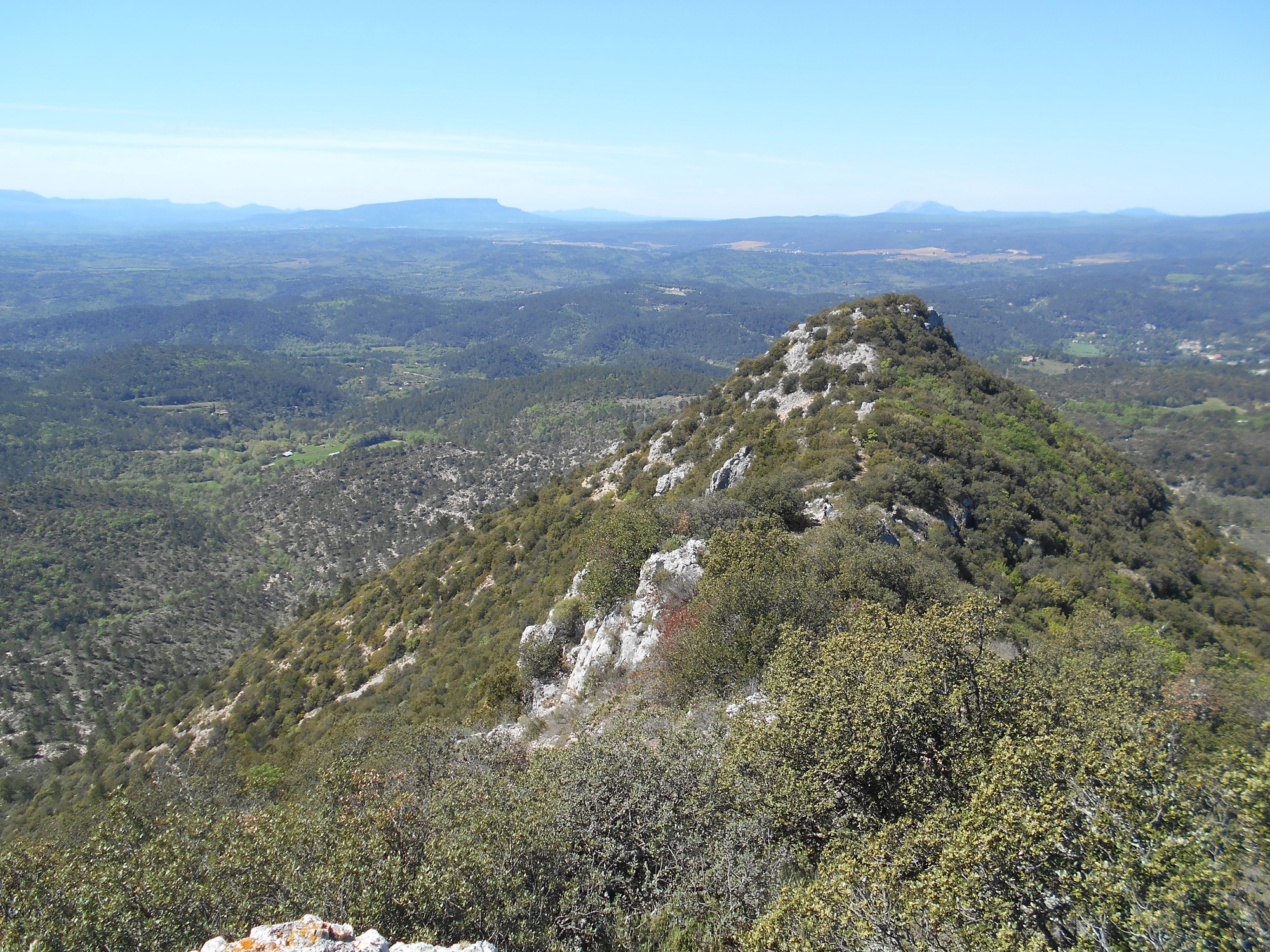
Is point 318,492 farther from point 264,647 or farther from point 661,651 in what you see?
point 661,651

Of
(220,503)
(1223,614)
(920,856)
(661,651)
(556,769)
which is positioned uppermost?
(920,856)

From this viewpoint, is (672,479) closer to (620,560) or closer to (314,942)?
(620,560)

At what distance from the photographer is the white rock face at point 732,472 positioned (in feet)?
157

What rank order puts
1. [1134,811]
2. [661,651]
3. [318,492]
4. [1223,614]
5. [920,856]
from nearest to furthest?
1. [1134,811]
2. [920,856]
3. [661,651]
4. [1223,614]
5. [318,492]

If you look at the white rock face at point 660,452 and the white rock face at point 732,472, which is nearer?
the white rock face at point 732,472

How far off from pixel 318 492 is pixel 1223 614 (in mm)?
180477

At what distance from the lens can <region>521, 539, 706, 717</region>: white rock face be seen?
29109 mm

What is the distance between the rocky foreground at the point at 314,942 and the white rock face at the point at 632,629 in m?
17.9

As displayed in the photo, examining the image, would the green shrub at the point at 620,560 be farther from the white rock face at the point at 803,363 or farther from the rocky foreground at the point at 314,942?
the white rock face at the point at 803,363

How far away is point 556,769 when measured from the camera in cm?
1672

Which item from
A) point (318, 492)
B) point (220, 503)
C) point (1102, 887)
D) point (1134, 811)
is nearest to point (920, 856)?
point (1102, 887)

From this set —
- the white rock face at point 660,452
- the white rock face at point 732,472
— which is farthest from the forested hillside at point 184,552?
the white rock face at point 732,472

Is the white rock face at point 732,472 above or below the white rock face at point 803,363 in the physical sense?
below

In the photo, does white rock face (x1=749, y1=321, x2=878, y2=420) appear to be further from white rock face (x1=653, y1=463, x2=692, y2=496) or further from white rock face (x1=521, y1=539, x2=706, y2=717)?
white rock face (x1=521, y1=539, x2=706, y2=717)
